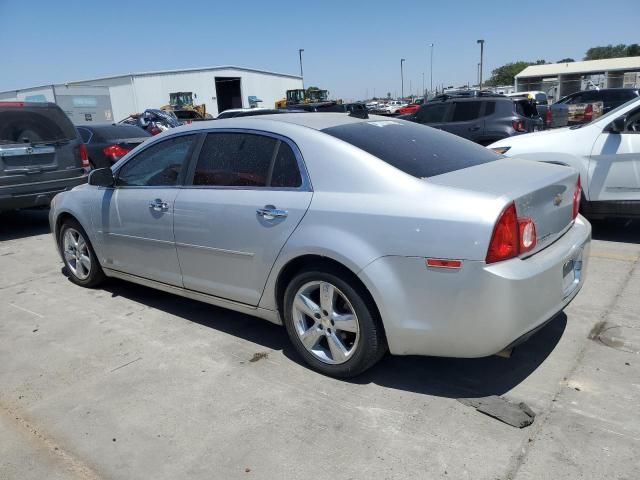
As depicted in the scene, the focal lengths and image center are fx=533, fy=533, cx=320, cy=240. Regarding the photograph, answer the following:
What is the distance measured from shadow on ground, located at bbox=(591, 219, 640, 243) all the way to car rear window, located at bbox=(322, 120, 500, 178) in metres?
3.18

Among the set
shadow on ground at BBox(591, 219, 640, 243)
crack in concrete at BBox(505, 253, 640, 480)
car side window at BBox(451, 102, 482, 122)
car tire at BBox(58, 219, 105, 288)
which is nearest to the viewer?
crack in concrete at BBox(505, 253, 640, 480)

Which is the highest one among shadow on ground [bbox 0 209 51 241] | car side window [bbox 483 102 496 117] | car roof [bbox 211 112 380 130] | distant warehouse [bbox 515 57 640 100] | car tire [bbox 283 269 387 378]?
distant warehouse [bbox 515 57 640 100]

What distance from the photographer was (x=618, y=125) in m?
5.79

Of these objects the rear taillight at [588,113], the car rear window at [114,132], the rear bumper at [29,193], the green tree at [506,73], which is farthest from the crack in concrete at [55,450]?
the green tree at [506,73]

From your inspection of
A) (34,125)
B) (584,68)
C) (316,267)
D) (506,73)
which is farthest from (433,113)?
(506,73)

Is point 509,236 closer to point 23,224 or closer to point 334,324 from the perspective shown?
point 334,324

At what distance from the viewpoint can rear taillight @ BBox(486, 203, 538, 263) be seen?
2600mm

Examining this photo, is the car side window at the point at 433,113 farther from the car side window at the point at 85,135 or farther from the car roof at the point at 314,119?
the car roof at the point at 314,119

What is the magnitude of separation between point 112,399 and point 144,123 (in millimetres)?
19889

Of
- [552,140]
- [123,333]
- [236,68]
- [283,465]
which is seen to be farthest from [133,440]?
[236,68]

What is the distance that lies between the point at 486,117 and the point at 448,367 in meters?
9.02

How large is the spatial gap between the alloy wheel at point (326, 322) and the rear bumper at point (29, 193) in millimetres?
5800

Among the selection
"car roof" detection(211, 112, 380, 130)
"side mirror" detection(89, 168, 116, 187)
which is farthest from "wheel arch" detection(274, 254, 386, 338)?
"side mirror" detection(89, 168, 116, 187)

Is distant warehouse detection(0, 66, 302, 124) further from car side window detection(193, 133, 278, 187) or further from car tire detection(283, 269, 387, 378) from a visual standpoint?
car tire detection(283, 269, 387, 378)
